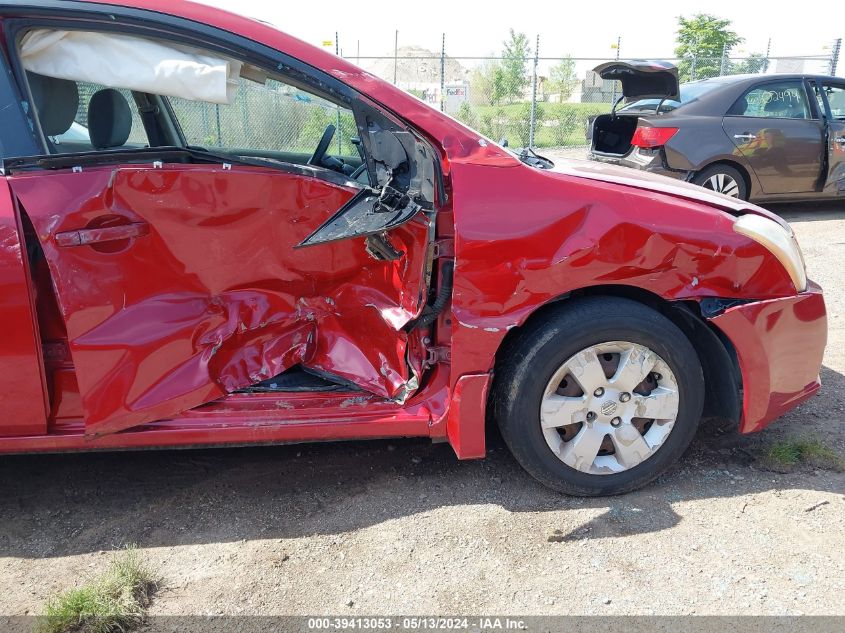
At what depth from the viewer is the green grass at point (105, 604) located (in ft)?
6.85

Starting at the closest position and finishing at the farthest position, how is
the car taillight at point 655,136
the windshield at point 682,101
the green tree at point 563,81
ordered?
the car taillight at point 655,136
the windshield at point 682,101
the green tree at point 563,81

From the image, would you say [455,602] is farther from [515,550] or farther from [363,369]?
[363,369]

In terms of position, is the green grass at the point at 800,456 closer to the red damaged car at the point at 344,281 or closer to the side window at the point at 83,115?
the red damaged car at the point at 344,281

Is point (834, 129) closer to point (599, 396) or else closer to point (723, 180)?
point (723, 180)

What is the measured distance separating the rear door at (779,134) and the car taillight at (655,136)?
716mm

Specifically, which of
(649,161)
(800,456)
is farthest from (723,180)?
(800,456)

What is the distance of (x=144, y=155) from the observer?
2.44 m

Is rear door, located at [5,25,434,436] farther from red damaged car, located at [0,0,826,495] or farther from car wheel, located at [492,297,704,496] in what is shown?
car wheel, located at [492,297,704,496]

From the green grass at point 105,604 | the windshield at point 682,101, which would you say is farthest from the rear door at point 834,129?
the green grass at point 105,604

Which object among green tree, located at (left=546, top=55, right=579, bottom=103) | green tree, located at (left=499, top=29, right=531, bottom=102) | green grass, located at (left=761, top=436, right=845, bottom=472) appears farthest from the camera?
green tree, located at (left=546, top=55, right=579, bottom=103)

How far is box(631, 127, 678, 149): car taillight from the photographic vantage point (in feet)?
22.8

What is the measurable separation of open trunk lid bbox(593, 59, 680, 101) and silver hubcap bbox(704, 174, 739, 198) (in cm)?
299

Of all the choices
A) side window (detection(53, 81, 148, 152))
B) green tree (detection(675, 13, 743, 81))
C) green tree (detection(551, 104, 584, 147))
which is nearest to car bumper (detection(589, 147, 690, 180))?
side window (detection(53, 81, 148, 152))

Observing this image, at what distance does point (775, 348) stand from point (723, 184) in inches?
204
